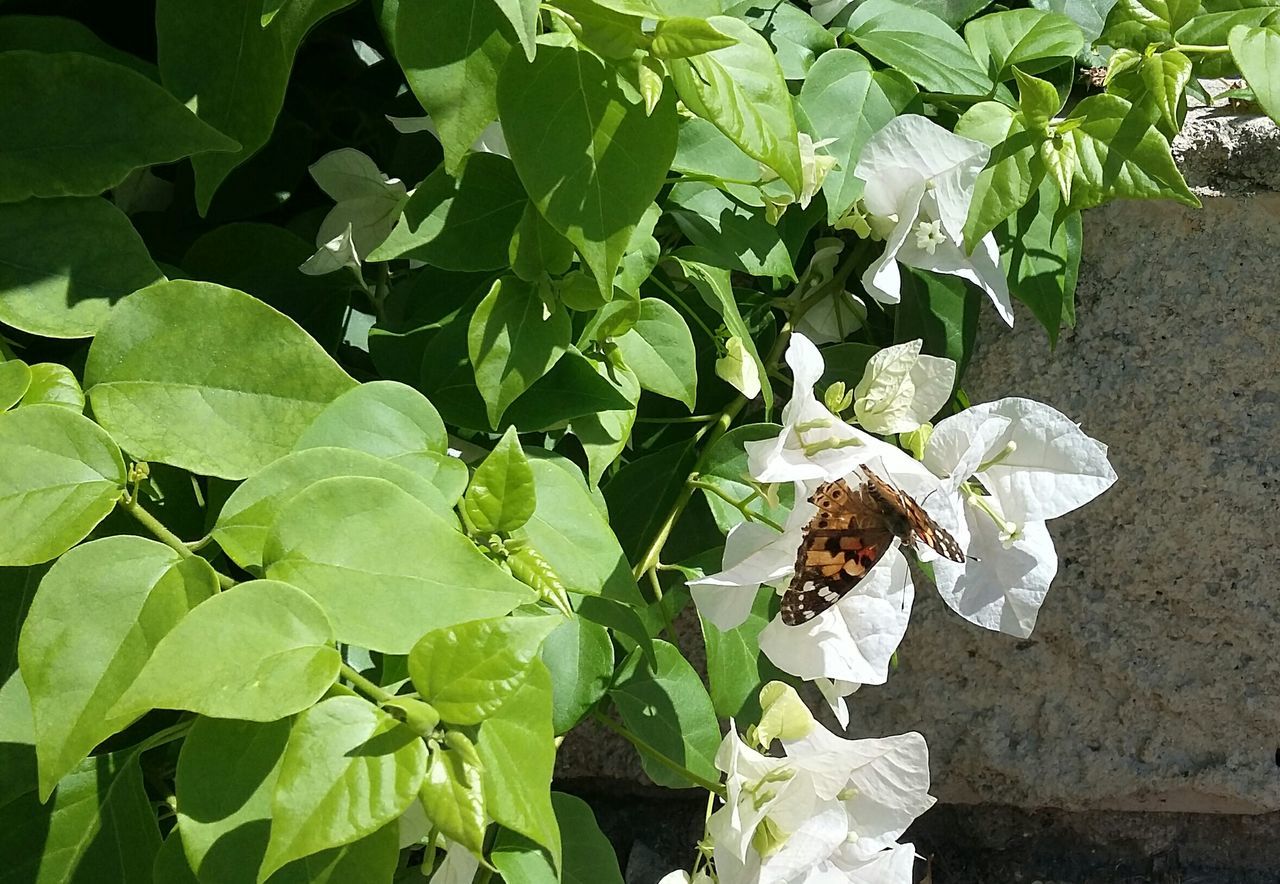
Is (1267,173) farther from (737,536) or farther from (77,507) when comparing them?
(77,507)

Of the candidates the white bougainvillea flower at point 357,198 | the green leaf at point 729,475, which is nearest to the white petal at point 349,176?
the white bougainvillea flower at point 357,198

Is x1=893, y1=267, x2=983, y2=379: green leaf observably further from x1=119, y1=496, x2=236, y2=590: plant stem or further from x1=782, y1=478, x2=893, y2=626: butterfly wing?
x1=119, y1=496, x2=236, y2=590: plant stem

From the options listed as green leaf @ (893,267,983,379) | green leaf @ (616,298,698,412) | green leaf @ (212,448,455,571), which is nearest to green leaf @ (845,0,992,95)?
green leaf @ (893,267,983,379)

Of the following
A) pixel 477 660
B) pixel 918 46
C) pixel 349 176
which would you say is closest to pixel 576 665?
pixel 477 660

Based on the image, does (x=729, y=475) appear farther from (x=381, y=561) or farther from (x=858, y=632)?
(x=381, y=561)

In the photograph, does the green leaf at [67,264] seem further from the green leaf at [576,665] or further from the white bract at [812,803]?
the white bract at [812,803]

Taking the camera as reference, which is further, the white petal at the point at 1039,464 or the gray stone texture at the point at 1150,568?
the gray stone texture at the point at 1150,568

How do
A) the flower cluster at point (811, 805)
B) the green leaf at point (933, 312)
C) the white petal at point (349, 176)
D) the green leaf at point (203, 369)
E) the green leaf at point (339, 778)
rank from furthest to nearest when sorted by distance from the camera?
1. the green leaf at point (933, 312)
2. the white petal at point (349, 176)
3. the flower cluster at point (811, 805)
4. the green leaf at point (203, 369)
5. the green leaf at point (339, 778)

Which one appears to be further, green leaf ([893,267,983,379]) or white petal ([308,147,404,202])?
green leaf ([893,267,983,379])
